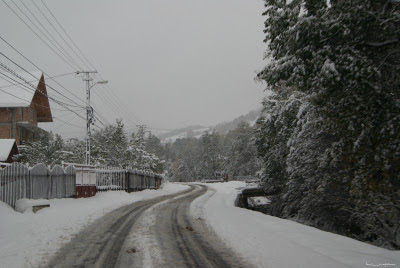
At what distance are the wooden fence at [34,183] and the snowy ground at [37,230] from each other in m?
0.58

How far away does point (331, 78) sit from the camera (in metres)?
6.32

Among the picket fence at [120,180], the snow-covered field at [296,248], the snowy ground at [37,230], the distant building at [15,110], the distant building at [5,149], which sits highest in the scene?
the distant building at [15,110]

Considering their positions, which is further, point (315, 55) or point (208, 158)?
point (208, 158)

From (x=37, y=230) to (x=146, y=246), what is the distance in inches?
148

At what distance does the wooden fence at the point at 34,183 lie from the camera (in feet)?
35.9

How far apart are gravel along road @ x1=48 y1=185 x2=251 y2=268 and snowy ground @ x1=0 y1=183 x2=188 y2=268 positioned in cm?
36

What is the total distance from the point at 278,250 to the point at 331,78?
12.9 feet

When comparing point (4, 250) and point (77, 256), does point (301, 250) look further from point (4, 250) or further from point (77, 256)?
point (4, 250)

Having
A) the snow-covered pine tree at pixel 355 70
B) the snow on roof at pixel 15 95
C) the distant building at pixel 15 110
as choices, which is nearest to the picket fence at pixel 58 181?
the snow-covered pine tree at pixel 355 70

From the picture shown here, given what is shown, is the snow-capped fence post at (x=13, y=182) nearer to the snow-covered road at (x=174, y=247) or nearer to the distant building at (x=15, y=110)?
the snow-covered road at (x=174, y=247)

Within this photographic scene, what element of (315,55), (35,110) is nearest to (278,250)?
(315,55)

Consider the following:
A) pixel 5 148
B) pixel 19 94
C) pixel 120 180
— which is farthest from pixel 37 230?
pixel 19 94

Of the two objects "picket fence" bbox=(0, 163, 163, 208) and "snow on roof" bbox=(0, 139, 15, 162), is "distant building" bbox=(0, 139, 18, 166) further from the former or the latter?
"picket fence" bbox=(0, 163, 163, 208)

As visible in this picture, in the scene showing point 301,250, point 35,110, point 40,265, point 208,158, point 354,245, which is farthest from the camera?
point 208,158
